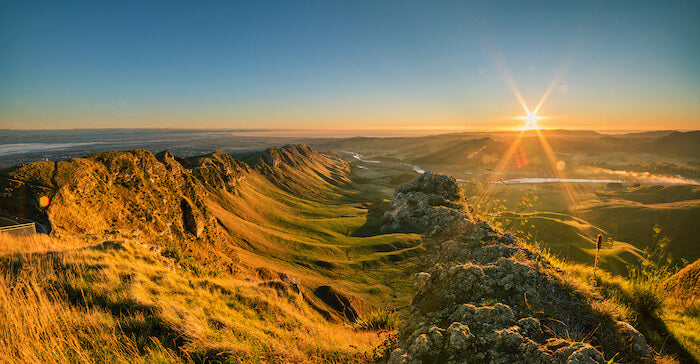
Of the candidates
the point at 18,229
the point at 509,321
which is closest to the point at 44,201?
the point at 18,229

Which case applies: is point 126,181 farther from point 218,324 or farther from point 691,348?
point 691,348

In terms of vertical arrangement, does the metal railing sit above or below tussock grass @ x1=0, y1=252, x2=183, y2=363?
below

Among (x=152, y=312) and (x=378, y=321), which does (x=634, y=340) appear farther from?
(x=152, y=312)

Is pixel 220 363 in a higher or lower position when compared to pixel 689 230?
higher

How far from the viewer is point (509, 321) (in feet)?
15.4

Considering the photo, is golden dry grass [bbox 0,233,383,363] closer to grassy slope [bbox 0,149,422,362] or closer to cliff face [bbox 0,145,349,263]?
grassy slope [bbox 0,149,422,362]

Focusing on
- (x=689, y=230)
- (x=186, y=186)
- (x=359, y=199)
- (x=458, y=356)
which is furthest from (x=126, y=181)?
(x=689, y=230)

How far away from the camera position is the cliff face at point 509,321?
4.12 meters

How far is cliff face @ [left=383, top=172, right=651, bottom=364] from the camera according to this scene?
162 inches

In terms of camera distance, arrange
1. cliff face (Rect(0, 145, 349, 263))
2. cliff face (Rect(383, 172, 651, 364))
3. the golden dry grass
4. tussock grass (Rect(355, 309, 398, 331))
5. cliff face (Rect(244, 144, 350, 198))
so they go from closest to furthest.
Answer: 1. cliff face (Rect(383, 172, 651, 364))
2. the golden dry grass
3. tussock grass (Rect(355, 309, 398, 331))
4. cliff face (Rect(0, 145, 349, 263))
5. cliff face (Rect(244, 144, 350, 198))

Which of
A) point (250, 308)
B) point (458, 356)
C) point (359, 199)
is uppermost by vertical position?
point (458, 356)

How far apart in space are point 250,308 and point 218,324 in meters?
2.95

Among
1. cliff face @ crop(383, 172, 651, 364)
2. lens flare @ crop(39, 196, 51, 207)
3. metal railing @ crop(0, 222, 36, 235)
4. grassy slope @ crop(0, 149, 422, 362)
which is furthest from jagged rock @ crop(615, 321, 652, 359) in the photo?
lens flare @ crop(39, 196, 51, 207)

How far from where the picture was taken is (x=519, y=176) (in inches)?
6870
